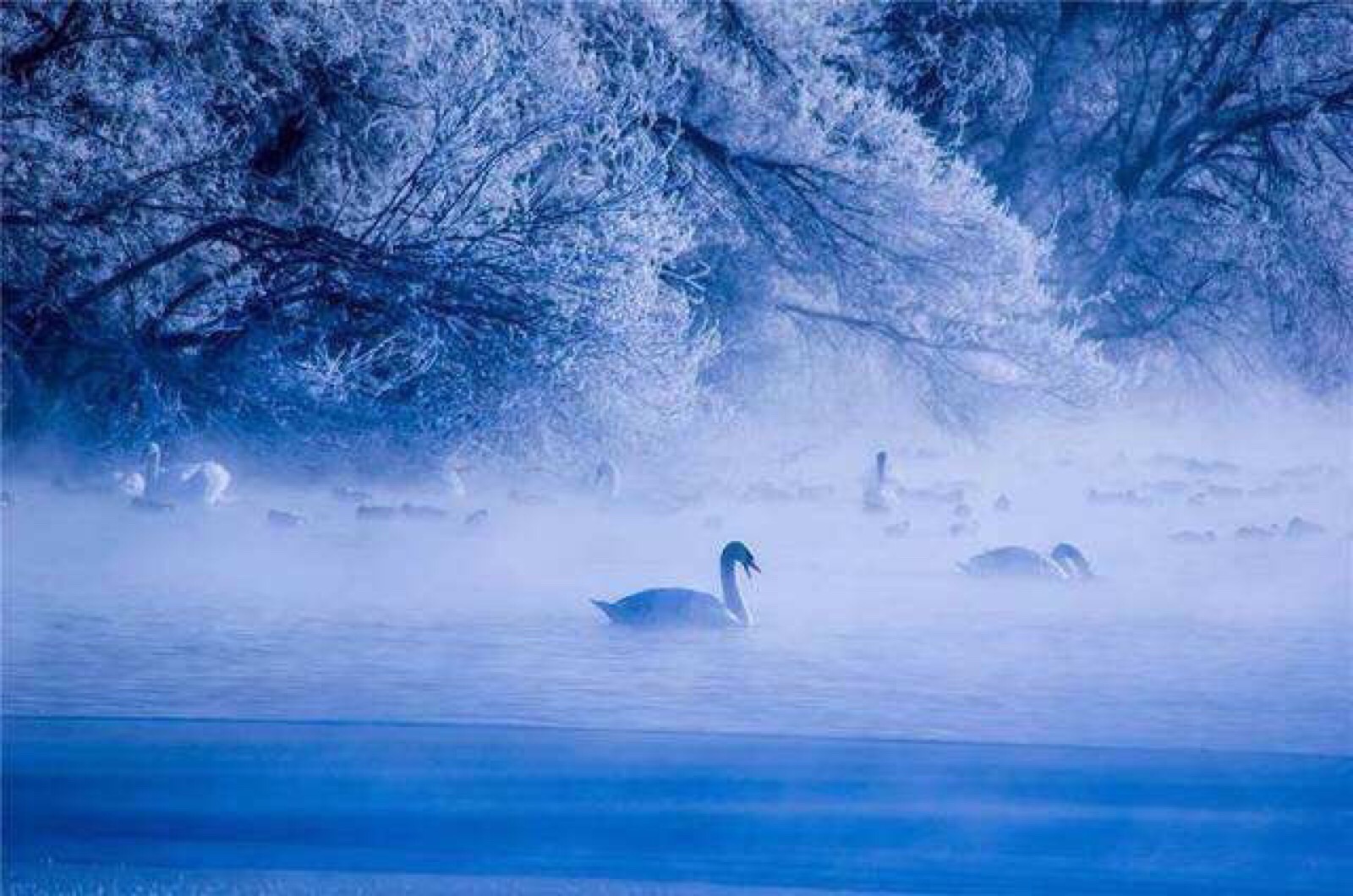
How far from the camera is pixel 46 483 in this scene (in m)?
3.56

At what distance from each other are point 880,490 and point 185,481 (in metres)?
1.43

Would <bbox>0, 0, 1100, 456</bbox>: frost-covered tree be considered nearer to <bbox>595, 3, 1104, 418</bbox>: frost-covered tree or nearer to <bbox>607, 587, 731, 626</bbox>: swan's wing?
<bbox>595, 3, 1104, 418</bbox>: frost-covered tree

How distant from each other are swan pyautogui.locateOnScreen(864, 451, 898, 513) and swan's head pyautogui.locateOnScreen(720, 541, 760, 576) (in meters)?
0.50

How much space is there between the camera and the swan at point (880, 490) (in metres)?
3.83

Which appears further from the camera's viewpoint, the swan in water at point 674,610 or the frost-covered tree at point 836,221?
the frost-covered tree at point 836,221

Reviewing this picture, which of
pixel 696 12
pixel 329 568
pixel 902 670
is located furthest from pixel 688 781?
pixel 696 12

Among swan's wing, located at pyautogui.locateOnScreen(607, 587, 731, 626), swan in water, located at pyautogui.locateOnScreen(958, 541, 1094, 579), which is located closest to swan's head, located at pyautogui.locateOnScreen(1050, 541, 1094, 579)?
swan in water, located at pyautogui.locateOnScreen(958, 541, 1094, 579)

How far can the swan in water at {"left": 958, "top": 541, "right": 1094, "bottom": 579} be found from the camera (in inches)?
138

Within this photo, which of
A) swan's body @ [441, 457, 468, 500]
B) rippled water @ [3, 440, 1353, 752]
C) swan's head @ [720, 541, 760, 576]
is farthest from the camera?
swan's body @ [441, 457, 468, 500]

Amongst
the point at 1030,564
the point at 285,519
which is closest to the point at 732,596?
the point at 1030,564

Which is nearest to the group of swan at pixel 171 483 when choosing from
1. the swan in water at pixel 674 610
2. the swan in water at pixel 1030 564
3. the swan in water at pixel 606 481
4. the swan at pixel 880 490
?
the swan in water at pixel 606 481

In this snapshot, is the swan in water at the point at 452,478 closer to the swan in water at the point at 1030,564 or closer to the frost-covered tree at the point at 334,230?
the frost-covered tree at the point at 334,230

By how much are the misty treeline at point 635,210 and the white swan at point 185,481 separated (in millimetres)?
66

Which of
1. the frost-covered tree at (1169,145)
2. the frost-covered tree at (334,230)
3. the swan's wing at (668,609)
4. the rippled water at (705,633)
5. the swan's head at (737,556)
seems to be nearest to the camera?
the rippled water at (705,633)
